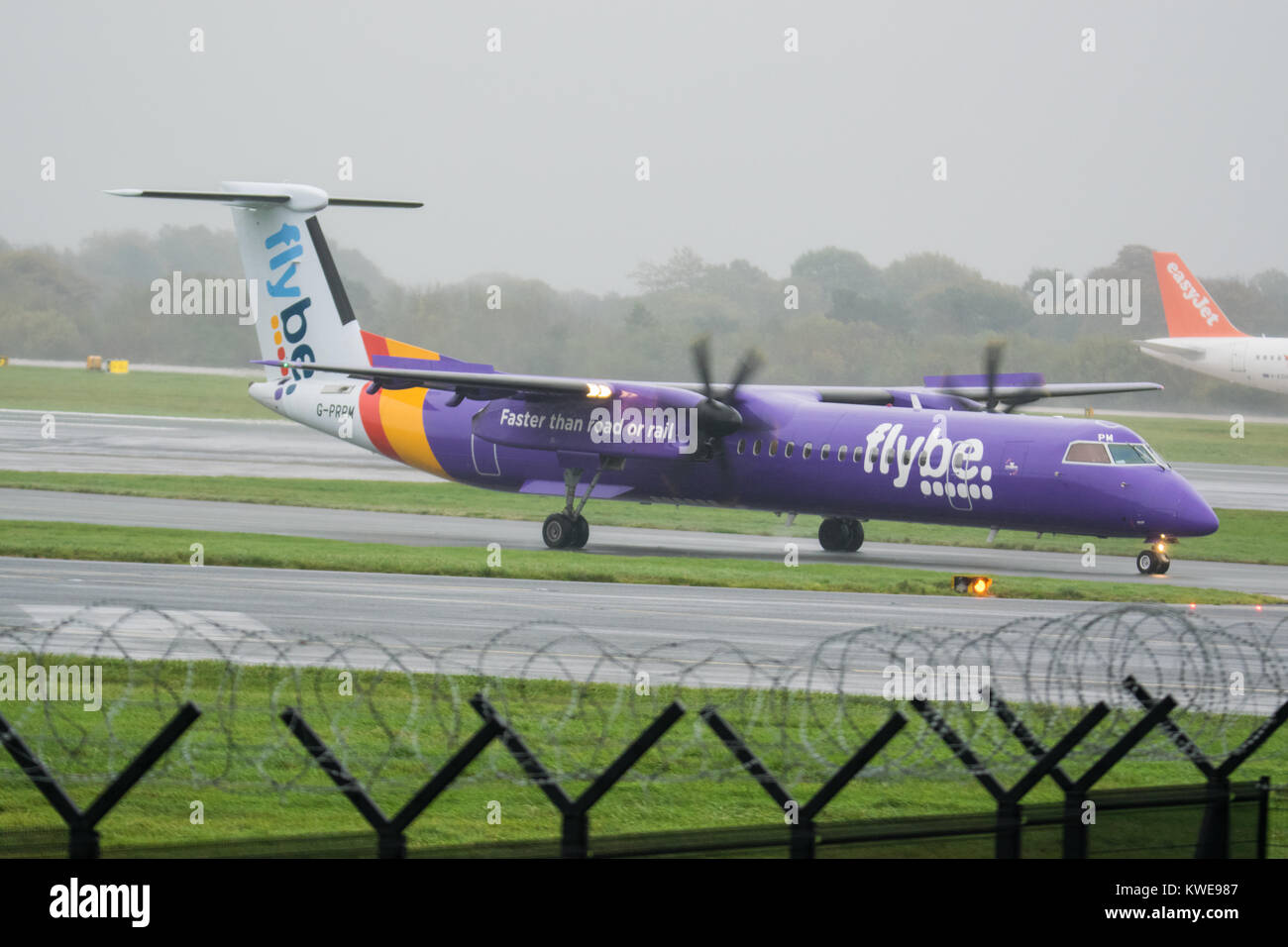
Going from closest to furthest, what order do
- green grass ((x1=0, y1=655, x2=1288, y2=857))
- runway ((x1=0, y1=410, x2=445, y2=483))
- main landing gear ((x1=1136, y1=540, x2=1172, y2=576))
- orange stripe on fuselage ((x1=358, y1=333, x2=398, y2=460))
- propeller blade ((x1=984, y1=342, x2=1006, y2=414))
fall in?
A: 1. green grass ((x1=0, y1=655, x2=1288, y2=857))
2. main landing gear ((x1=1136, y1=540, x2=1172, y2=576))
3. propeller blade ((x1=984, y1=342, x2=1006, y2=414))
4. orange stripe on fuselage ((x1=358, y1=333, x2=398, y2=460))
5. runway ((x1=0, y1=410, x2=445, y2=483))

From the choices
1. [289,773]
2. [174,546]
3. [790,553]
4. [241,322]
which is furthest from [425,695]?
[241,322]

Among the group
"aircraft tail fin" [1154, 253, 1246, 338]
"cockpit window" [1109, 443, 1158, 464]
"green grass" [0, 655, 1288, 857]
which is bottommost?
"green grass" [0, 655, 1288, 857]

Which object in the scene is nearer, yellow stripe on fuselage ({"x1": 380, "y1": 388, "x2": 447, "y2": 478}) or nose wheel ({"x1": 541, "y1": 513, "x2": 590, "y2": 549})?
nose wheel ({"x1": 541, "y1": 513, "x2": 590, "y2": 549})

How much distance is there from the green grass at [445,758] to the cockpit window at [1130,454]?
1244cm

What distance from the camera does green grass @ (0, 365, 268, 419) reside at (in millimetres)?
69750

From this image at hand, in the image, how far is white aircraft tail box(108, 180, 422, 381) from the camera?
116 ft

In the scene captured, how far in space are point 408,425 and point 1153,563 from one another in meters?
15.4

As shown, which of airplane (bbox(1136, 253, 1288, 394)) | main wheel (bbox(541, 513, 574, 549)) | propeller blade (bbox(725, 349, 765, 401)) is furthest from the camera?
airplane (bbox(1136, 253, 1288, 394))

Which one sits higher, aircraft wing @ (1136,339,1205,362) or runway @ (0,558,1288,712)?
aircraft wing @ (1136,339,1205,362)

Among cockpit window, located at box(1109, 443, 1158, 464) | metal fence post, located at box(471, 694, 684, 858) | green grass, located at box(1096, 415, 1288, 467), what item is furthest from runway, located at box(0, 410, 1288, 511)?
metal fence post, located at box(471, 694, 684, 858)

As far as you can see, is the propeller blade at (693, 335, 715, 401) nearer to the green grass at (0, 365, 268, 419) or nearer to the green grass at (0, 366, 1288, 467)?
the green grass at (0, 366, 1288, 467)

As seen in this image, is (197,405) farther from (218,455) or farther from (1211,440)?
(1211,440)

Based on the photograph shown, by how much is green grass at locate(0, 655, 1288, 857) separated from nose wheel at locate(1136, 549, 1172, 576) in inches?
517
